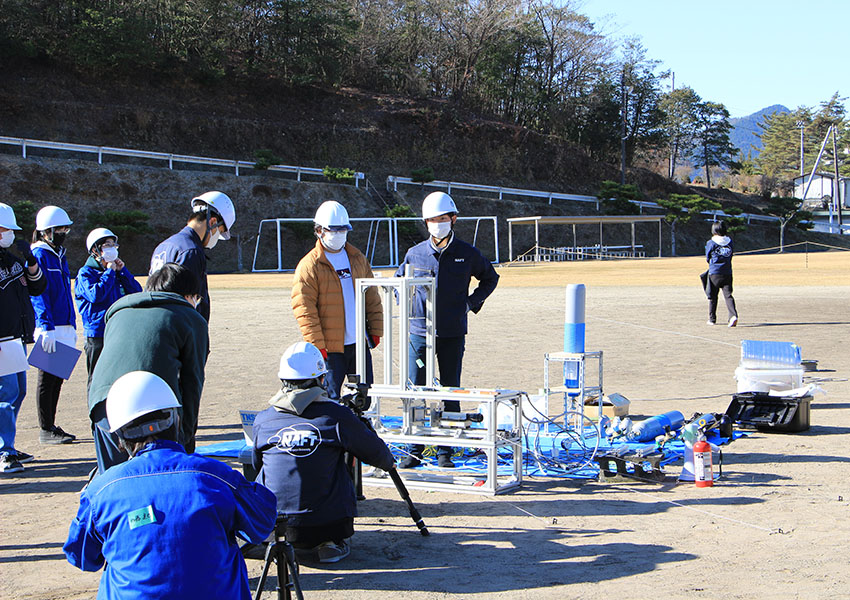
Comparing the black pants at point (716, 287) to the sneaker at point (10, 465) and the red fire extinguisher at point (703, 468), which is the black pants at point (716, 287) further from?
the sneaker at point (10, 465)

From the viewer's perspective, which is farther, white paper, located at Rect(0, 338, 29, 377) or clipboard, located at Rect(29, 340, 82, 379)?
clipboard, located at Rect(29, 340, 82, 379)

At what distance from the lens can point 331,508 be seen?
455 centimetres

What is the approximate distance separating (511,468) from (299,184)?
40383mm

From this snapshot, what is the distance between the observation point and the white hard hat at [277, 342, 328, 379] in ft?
14.6

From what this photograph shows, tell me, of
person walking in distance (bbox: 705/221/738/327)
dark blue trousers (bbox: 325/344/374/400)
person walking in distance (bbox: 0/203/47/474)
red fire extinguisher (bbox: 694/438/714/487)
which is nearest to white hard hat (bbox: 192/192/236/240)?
dark blue trousers (bbox: 325/344/374/400)

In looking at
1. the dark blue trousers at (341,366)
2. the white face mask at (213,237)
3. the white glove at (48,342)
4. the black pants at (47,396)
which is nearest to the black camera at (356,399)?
the dark blue trousers at (341,366)

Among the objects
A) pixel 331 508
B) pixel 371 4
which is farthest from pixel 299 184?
pixel 331 508

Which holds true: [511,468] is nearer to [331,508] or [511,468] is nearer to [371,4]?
[331,508]

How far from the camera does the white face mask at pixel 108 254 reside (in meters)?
7.41

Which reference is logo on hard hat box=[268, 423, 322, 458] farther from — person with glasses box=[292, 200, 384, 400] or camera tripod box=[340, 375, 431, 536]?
person with glasses box=[292, 200, 384, 400]

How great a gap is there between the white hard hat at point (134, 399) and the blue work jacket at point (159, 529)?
0.41 feet

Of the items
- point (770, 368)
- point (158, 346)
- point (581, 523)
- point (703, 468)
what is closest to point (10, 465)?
point (158, 346)

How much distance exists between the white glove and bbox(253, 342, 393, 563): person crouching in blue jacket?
3663 mm

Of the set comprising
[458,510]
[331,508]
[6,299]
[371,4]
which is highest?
[371,4]
